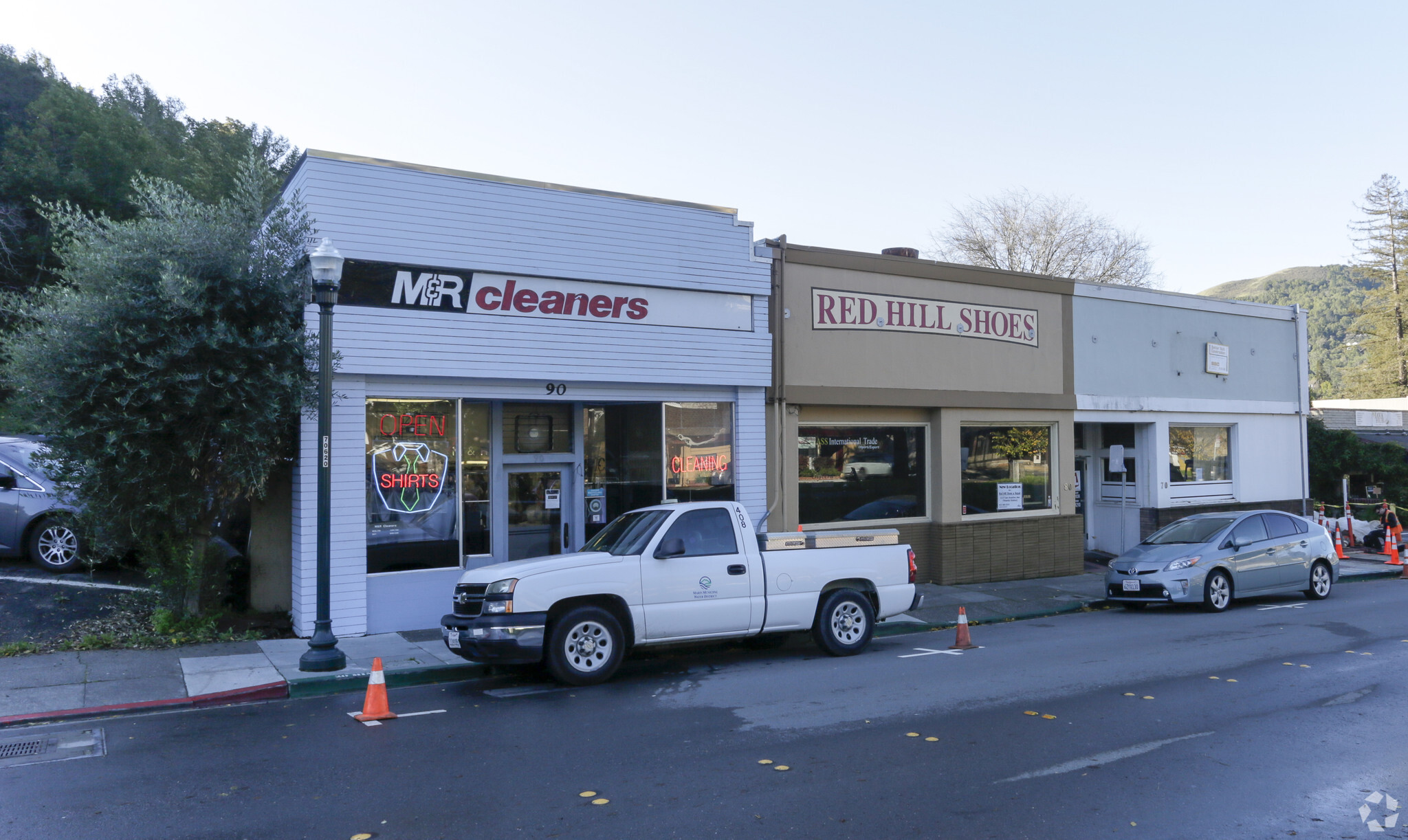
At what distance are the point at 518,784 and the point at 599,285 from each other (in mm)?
8384

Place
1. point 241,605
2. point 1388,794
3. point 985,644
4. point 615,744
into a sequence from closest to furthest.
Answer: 1. point 1388,794
2. point 615,744
3. point 985,644
4. point 241,605

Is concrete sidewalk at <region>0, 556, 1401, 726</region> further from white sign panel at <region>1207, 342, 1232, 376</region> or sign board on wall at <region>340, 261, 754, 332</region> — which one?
white sign panel at <region>1207, 342, 1232, 376</region>

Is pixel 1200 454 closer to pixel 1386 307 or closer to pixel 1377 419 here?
pixel 1377 419

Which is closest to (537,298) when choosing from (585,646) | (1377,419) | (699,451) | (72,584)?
(699,451)

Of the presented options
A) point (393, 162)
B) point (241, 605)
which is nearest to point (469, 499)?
point (241, 605)

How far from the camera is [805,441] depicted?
52.5 ft

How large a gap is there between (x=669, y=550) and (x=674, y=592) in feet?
1.44

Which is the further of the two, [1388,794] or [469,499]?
[469,499]

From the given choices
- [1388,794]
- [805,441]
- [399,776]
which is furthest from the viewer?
[805,441]

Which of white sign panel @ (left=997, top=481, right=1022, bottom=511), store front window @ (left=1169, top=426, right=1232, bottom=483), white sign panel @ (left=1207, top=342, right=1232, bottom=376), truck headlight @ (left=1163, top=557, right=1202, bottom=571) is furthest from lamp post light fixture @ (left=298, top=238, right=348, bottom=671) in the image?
white sign panel @ (left=1207, top=342, right=1232, bottom=376)

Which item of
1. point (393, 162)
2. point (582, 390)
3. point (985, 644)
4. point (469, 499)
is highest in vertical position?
point (393, 162)

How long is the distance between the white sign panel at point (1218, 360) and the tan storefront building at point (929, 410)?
14.1ft

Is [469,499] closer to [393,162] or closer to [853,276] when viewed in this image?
[393,162]

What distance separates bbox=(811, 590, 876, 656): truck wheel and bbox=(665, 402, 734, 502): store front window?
360 centimetres
